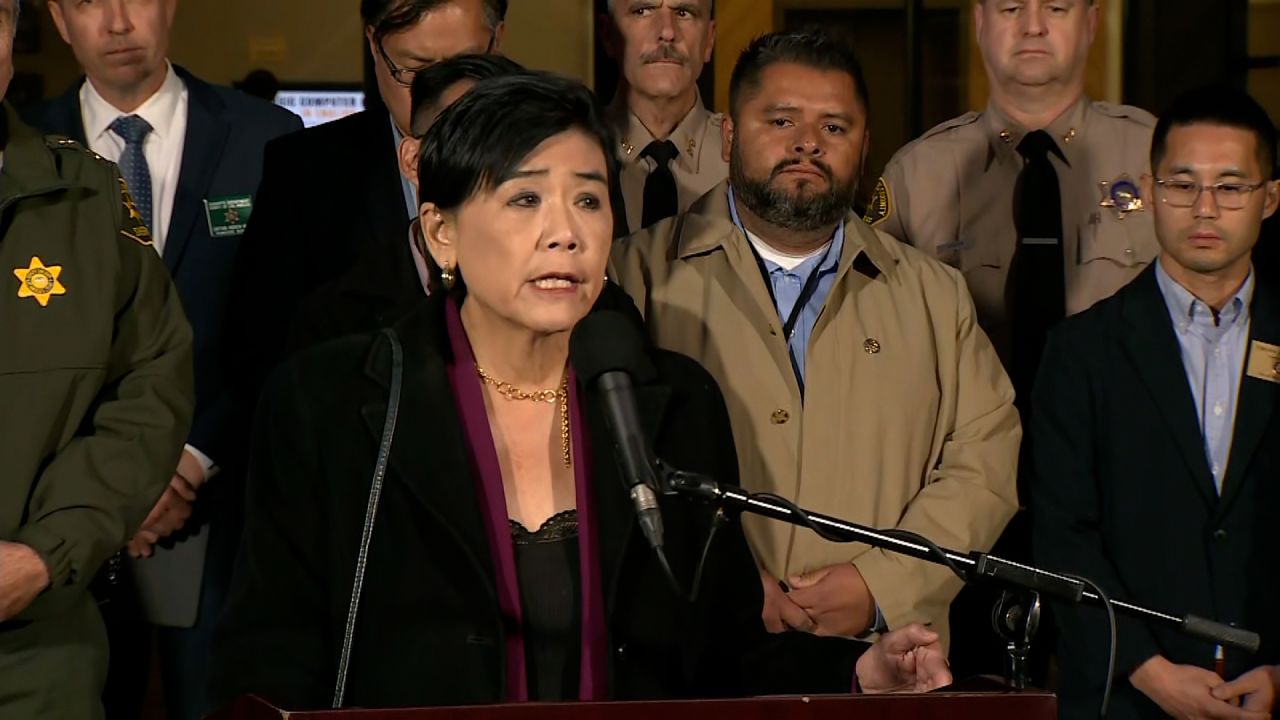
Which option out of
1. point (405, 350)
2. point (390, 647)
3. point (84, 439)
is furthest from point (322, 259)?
point (390, 647)

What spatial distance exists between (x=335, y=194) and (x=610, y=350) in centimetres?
151

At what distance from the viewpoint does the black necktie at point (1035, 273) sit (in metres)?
3.37

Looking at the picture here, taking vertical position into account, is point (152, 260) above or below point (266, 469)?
above

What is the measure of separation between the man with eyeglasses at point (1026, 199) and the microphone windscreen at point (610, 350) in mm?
1574

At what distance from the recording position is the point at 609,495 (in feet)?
7.14

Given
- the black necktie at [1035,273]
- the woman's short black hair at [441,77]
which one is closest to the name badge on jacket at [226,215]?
the woman's short black hair at [441,77]

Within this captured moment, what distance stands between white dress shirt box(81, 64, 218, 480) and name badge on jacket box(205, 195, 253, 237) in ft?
0.23

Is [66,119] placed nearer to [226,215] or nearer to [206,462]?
[226,215]

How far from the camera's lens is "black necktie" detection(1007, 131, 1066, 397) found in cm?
337

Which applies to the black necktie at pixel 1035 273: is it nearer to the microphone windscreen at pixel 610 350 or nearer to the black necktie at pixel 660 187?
the black necktie at pixel 660 187

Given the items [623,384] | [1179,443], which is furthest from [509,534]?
[1179,443]

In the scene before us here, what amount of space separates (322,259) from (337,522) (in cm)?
121

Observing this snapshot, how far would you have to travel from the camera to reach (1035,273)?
338 centimetres

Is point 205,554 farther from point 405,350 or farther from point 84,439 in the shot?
point 405,350
